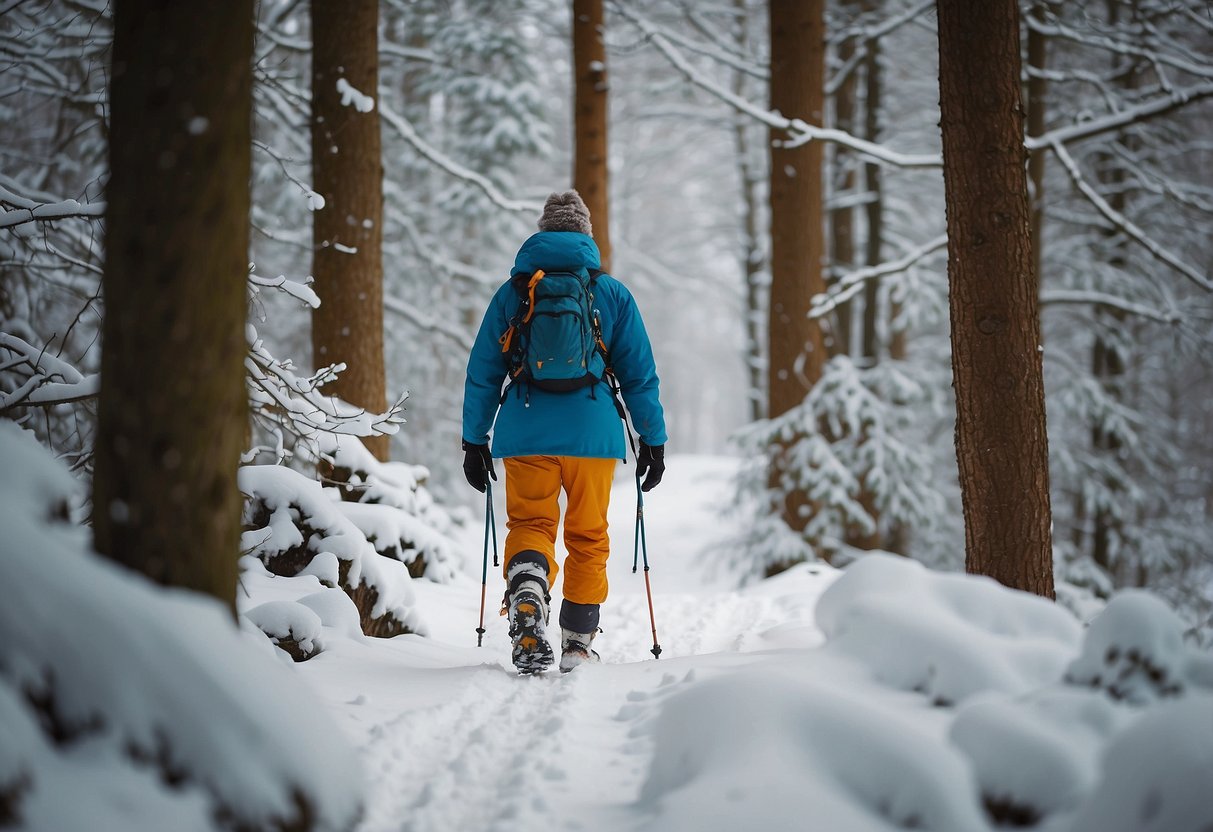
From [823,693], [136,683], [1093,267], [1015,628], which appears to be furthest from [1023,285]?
[1093,267]

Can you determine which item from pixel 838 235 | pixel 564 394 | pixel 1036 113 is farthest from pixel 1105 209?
pixel 564 394

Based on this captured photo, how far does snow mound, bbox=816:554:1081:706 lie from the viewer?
227 centimetres

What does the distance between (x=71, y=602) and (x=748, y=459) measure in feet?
25.7

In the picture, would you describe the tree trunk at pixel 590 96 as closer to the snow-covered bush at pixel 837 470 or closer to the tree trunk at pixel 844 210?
the snow-covered bush at pixel 837 470

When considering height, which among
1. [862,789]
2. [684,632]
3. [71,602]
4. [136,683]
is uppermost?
[71,602]


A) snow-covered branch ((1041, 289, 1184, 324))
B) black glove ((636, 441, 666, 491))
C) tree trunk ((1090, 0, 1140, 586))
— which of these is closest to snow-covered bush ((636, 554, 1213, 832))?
black glove ((636, 441, 666, 491))

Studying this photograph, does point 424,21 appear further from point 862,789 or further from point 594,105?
point 862,789

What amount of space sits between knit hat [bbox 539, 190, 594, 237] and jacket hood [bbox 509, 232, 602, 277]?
0.16m

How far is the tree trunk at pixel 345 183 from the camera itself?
623 centimetres

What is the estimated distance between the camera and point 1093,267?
10898 millimetres

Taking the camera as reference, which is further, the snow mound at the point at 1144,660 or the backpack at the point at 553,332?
the backpack at the point at 553,332

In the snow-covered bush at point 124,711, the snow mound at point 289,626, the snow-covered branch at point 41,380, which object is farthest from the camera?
the snow mound at point 289,626

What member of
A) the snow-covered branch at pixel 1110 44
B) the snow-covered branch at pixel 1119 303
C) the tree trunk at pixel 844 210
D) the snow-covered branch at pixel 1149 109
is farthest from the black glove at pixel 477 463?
the tree trunk at pixel 844 210

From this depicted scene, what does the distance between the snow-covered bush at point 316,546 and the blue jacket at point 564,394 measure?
1.29 m
